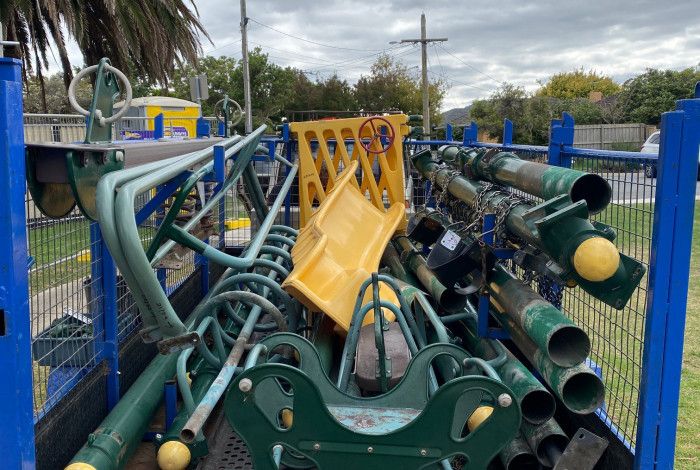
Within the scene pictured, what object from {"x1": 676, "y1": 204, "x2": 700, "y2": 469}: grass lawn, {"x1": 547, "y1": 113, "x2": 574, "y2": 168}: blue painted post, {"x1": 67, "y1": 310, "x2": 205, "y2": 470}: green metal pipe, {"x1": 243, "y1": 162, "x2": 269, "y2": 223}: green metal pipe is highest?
{"x1": 547, "y1": 113, "x2": 574, "y2": 168}: blue painted post

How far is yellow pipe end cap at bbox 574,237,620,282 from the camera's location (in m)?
2.34

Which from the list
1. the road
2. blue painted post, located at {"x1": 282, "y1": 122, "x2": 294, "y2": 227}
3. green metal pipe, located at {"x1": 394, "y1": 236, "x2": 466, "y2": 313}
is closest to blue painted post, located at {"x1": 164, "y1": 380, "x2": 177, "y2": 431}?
green metal pipe, located at {"x1": 394, "y1": 236, "x2": 466, "y2": 313}

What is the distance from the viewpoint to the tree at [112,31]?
11.6 metres

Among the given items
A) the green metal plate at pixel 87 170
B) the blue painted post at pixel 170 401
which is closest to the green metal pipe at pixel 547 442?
the blue painted post at pixel 170 401

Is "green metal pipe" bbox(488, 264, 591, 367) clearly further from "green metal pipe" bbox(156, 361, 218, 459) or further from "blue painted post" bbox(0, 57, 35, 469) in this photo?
"blue painted post" bbox(0, 57, 35, 469)

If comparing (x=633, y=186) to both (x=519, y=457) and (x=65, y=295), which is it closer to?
(x=519, y=457)

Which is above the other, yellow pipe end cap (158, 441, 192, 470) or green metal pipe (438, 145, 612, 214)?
green metal pipe (438, 145, 612, 214)

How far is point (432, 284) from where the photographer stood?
4352 millimetres

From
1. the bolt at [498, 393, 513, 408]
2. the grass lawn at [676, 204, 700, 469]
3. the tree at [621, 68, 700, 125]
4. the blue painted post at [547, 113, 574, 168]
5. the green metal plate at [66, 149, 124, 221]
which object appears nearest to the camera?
the green metal plate at [66, 149, 124, 221]

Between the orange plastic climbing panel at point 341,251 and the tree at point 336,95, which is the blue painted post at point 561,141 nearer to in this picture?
the orange plastic climbing panel at point 341,251

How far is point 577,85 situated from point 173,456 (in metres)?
56.8

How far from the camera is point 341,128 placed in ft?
22.9

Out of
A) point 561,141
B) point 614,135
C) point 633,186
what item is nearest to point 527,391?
point 633,186

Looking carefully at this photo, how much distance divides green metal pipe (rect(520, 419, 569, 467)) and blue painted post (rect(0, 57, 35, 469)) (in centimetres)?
202
